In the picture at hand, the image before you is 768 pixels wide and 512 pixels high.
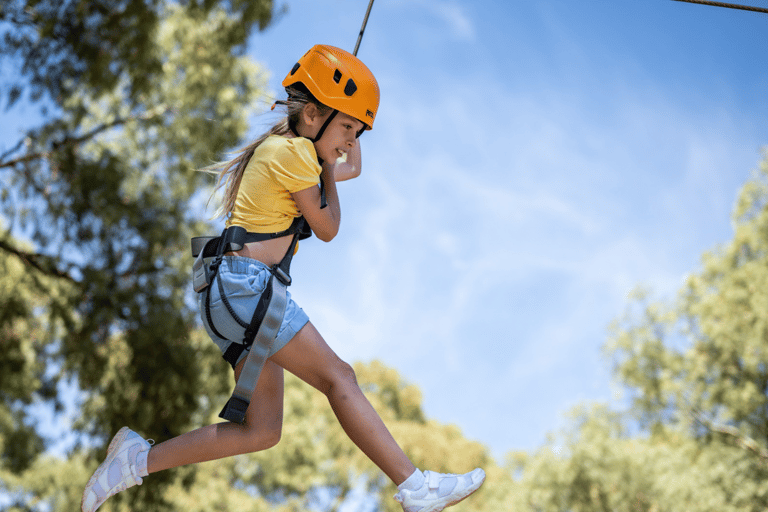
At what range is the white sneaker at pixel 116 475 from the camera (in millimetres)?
2314

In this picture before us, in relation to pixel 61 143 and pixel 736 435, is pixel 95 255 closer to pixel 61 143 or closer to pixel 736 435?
pixel 61 143

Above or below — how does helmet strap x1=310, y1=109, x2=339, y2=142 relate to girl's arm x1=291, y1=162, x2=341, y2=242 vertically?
above

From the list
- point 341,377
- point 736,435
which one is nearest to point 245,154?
point 341,377

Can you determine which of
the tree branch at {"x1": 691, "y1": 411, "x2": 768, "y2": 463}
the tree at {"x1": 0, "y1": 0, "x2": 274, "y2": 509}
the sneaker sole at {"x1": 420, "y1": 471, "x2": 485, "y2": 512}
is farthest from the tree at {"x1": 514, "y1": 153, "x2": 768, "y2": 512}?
A: the sneaker sole at {"x1": 420, "y1": 471, "x2": 485, "y2": 512}

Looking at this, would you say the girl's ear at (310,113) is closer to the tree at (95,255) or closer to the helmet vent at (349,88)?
the helmet vent at (349,88)

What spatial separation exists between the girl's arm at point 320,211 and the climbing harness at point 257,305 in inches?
4.2

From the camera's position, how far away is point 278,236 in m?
2.32

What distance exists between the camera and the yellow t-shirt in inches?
87.3

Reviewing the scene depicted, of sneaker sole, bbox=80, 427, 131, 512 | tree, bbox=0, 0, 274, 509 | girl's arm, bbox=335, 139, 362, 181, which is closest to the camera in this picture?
sneaker sole, bbox=80, 427, 131, 512

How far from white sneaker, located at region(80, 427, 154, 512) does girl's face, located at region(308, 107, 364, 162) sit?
46.2 inches

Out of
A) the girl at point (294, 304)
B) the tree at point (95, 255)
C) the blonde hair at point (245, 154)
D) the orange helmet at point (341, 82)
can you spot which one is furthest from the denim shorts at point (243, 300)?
the tree at point (95, 255)

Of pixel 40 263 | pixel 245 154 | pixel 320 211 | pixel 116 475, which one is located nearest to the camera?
pixel 320 211

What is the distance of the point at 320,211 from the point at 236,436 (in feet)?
2.58

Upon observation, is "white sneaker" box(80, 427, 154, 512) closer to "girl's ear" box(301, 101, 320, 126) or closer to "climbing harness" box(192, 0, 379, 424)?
"climbing harness" box(192, 0, 379, 424)
